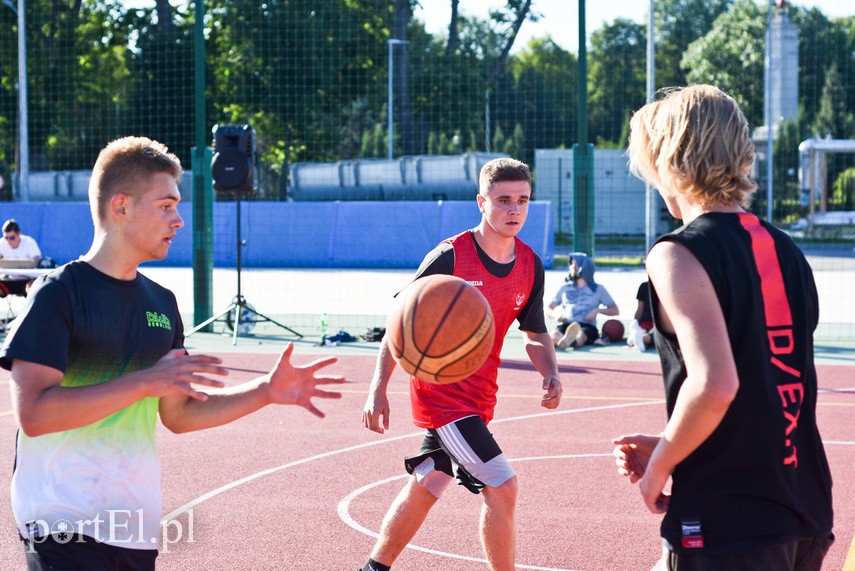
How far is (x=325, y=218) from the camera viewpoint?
28.0 m

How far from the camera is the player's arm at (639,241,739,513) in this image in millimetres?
2660

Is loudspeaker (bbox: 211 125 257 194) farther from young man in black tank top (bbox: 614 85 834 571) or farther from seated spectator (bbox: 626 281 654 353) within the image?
young man in black tank top (bbox: 614 85 834 571)

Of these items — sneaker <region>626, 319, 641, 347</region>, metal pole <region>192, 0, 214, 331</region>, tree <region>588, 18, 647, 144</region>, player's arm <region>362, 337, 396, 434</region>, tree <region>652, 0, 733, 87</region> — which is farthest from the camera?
tree <region>588, 18, 647, 144</region>

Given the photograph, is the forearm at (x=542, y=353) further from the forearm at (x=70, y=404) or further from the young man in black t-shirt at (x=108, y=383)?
the forearm at (x=70, y=404)

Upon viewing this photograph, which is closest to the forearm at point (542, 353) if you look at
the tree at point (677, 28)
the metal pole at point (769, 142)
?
the metal pole at point (769, 142)

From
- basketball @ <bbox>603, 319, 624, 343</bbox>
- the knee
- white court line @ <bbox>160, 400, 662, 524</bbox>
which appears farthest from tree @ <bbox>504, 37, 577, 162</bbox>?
the knee

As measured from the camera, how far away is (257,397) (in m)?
3.36

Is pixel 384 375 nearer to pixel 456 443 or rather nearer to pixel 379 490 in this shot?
pixel 456 443

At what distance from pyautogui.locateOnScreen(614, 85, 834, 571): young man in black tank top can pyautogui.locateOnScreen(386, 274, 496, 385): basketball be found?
4.33 ft

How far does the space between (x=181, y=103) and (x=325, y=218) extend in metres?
5.94

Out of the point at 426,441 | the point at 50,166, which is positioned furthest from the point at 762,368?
the point at 50,166

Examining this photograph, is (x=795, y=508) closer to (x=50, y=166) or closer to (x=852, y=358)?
(x=852, y=358)

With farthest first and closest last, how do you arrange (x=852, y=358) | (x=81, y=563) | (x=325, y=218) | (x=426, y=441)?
(x=325, y=218), (x=852, y=358), (x=426, y=441), (x=81, y=563)

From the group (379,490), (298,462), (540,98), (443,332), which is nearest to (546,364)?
(443,332)
